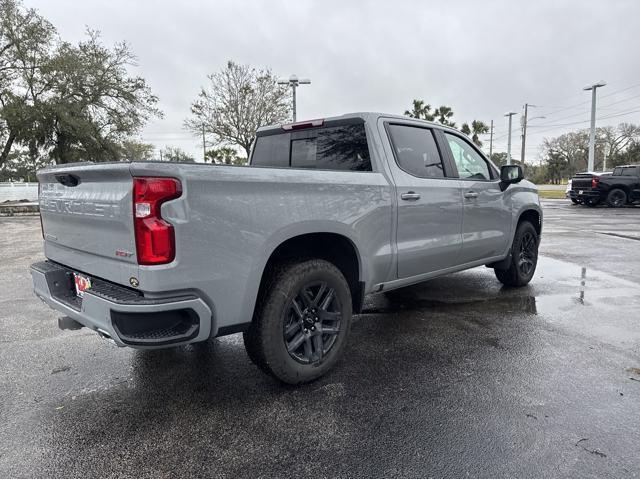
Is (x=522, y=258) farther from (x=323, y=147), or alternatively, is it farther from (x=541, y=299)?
(x=323, y=147)

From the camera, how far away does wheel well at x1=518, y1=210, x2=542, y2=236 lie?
5543 mm

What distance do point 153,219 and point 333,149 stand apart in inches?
75.2

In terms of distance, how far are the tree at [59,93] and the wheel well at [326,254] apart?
23.1m

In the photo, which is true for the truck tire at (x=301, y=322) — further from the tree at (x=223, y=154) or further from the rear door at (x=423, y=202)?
the tree at (x=223, y=154)

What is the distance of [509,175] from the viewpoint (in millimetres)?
4883

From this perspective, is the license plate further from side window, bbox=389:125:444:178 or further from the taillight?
side window, bbox=389:125:444:178

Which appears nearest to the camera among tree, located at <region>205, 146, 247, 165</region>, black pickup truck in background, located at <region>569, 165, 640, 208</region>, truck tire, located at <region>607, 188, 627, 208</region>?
black pickup truck in background, located at <region>569, 165, 640, 208</region>

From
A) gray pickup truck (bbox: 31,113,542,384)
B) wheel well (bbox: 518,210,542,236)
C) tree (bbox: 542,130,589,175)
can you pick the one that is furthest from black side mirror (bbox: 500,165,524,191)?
tree (bbox: 542,130,589,175)

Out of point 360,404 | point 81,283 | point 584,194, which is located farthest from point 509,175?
point 584,194

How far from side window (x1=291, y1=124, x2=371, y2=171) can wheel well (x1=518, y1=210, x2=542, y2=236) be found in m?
2.89

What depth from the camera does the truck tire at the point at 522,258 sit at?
544 cm

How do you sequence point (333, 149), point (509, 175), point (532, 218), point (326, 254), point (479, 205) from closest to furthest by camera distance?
1. point (326, 254)
2. point (333, 149)
3. point (479, 205)
4. point (509, 175)
5. point (532, 218)

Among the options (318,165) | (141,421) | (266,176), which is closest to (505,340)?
(318,165)

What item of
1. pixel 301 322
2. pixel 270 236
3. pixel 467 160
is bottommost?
pixel 301 322
